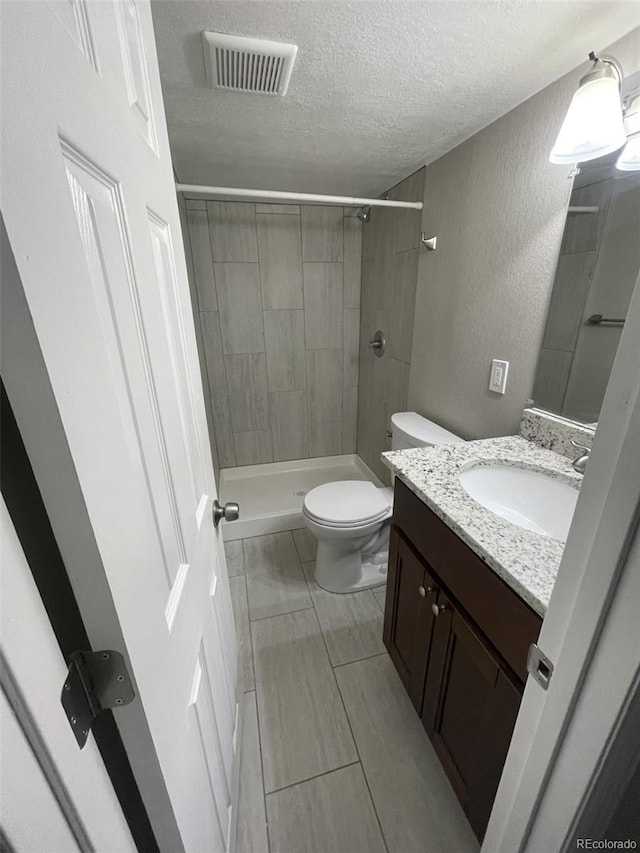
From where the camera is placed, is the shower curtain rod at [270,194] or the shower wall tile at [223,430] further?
the shower wall tile at [223,430]

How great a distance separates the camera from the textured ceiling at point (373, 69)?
0.86 m

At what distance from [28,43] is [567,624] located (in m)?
0.80

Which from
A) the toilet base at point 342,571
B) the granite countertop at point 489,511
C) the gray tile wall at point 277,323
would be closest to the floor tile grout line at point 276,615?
the toilet base at point 342,571

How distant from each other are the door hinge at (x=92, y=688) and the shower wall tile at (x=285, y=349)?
2.42m

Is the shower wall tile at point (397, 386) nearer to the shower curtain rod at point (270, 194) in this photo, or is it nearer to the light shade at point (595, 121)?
the shower curtain rod at point (270, 194)

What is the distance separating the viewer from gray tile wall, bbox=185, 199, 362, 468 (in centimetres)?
236

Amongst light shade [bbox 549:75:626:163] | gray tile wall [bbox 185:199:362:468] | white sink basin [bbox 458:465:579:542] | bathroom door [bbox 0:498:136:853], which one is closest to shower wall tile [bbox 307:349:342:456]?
gray tile wall [bbox 185:199:362:468]

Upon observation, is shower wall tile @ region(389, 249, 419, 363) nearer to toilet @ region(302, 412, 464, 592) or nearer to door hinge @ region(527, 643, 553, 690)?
toilet @ region(302, 412, 464, 592)

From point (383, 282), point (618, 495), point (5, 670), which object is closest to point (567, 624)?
point (618, 495)

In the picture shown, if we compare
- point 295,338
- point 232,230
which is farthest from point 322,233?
point 295,338

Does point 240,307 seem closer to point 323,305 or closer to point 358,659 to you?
point 323,305

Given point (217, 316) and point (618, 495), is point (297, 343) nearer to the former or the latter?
point (217, 316)

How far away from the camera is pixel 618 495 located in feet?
1.22

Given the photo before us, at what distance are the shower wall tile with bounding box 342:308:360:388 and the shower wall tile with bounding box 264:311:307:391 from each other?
1.13ft
